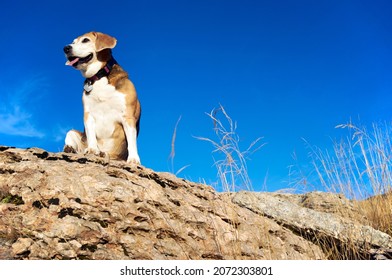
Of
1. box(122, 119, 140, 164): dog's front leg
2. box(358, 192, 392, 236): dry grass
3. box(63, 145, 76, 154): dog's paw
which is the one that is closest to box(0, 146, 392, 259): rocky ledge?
box(358, 192, 392, 236): dry grass

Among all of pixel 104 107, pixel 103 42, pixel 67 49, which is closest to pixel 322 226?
pixel 104 107

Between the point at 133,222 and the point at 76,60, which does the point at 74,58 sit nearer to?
the point at 76,60

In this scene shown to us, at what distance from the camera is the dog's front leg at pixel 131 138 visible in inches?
255

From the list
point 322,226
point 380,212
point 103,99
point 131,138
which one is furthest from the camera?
point 103,99

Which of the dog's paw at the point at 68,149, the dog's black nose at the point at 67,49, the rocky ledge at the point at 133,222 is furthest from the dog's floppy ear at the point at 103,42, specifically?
the rocky ledge at the point at 133,222

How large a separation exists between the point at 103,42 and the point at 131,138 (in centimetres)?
168

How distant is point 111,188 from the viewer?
4.38 metres

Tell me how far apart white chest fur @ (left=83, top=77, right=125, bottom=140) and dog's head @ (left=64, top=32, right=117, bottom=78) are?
0.29m

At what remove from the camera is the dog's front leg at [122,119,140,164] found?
648 cm

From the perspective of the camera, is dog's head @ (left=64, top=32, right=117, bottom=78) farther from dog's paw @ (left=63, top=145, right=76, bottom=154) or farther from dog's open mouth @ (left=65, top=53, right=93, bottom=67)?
dog's paw @ (left=63, top=145, right=76, bottom=154)

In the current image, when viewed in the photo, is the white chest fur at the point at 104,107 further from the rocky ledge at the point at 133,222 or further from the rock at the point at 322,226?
the rock at the point at 322,226

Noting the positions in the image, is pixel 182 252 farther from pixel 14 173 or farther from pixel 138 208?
pixel 14 173

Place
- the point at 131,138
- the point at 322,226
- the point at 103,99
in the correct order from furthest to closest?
1. the point at 103,99
2. the point at 131,138
3. the point at 322,226

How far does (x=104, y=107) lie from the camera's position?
6809 millimetres
